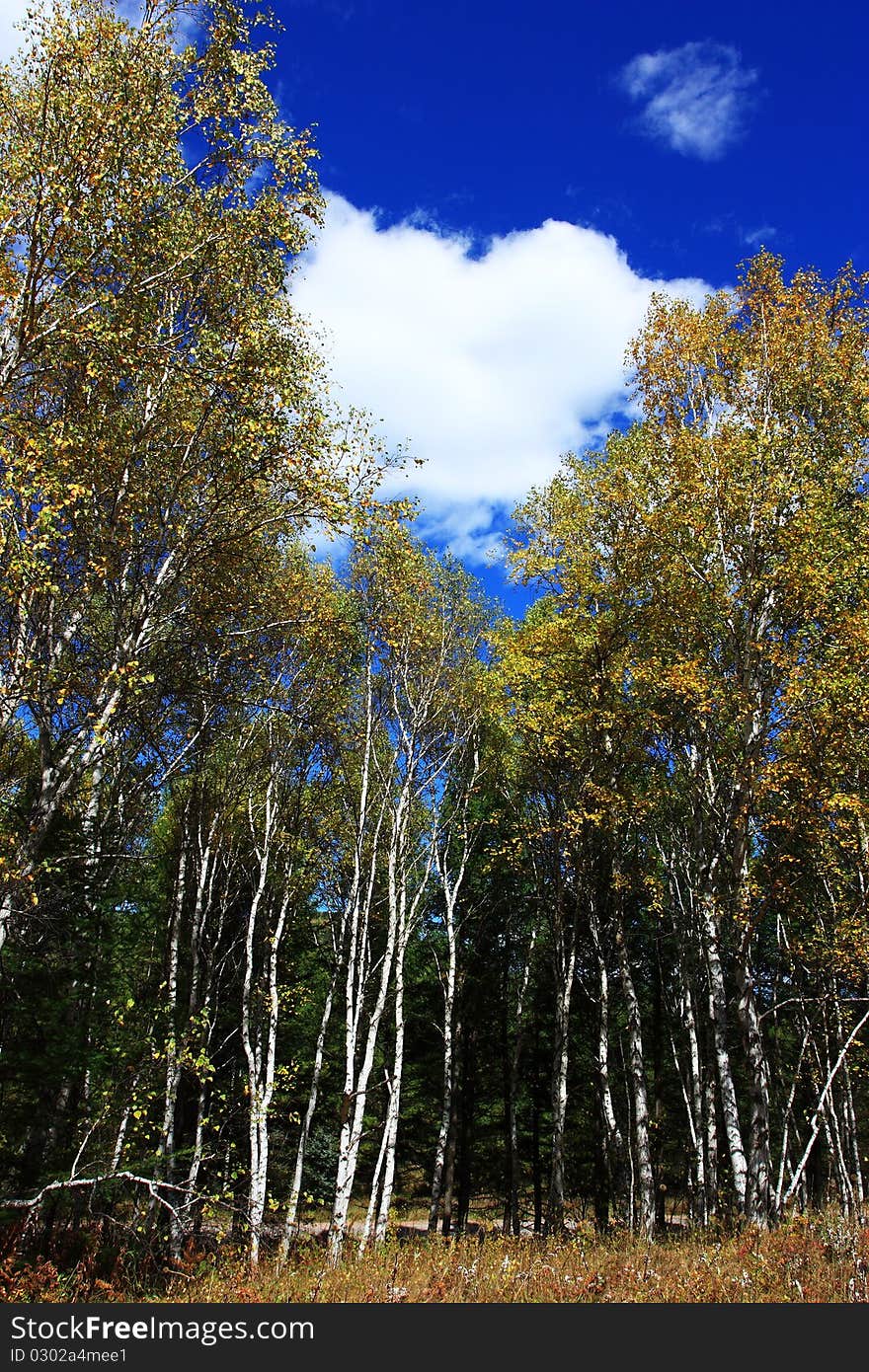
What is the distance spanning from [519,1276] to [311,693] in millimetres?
12515

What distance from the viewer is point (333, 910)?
24.7m

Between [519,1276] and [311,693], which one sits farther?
[311,693]

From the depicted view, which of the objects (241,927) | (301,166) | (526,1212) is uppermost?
(301,166)

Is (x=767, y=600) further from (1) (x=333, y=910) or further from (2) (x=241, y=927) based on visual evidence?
(2) (x=241, y=927)

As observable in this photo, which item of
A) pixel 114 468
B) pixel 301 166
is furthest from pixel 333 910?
pixel 301 166

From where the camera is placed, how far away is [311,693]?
18.4 meters

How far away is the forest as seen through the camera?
916 cm

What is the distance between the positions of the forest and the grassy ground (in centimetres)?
56

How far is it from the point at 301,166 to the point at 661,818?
715 inches

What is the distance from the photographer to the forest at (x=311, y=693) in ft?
30.1

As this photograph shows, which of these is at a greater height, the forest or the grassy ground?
the forest

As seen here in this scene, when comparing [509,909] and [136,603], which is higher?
[136,603]

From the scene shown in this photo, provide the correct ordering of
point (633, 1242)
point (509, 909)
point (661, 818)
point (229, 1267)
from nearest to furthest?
1. point (229, 1267)
2. point (633, 1242)
3. point (661, 818)
4. point (509, 909)

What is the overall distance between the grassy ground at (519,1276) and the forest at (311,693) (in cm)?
56
